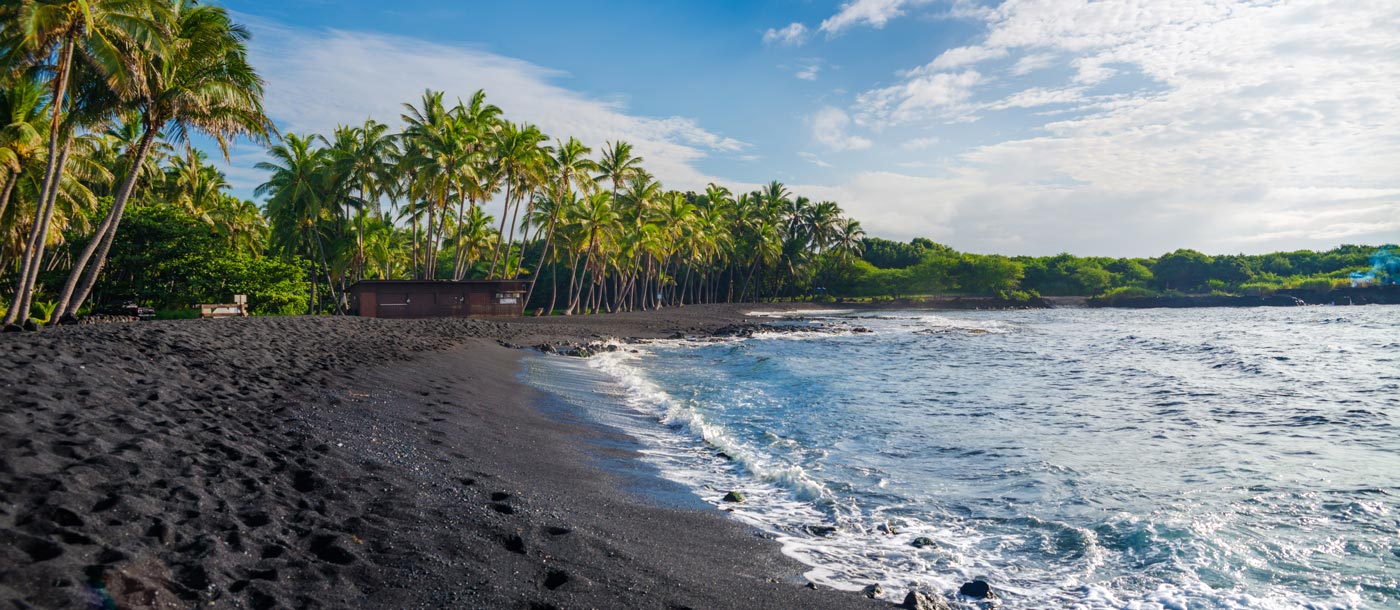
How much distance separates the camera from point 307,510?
486cm

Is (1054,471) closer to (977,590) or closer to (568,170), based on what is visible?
(977,590)

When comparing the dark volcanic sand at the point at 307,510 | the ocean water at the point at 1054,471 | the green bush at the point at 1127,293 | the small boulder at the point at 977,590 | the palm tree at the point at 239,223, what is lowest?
the ocean water at the point at 1054,471

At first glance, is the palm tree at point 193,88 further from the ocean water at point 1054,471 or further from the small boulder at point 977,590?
the small boulder at point 977,590

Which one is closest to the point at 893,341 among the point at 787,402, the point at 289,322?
the point at 787,402

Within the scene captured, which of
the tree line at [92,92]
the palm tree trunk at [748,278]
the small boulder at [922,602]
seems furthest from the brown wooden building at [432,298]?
the palm tree trunk at [748,278]

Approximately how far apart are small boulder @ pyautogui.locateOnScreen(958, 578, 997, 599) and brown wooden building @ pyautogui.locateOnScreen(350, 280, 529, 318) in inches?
1243

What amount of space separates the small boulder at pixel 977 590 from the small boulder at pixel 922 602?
271mm

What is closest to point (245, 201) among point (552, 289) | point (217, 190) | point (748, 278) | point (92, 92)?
point (217, 190)

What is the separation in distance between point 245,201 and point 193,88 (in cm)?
3660

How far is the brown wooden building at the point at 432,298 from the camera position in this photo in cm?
3206

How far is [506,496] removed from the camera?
19.5ft

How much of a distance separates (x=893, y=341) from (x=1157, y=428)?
21407 mm

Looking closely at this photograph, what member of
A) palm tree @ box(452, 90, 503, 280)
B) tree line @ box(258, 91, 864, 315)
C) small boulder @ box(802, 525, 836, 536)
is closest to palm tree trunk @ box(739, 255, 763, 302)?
tree line @ box(258, 91, 864, 315)

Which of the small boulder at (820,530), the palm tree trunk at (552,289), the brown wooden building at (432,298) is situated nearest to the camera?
the small boulder at (820,530)
